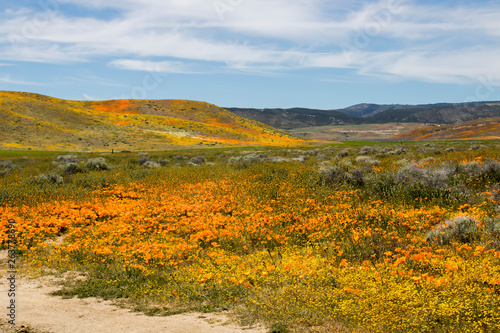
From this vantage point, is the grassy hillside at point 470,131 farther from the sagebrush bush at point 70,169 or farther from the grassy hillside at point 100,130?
the sagebrush bush at point 70,169

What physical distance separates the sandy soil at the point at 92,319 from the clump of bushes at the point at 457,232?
4.86 meters

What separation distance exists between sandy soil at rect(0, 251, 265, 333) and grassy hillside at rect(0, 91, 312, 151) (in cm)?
6233

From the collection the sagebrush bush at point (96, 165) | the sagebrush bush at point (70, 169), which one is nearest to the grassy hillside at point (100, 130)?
the sagebrush bush at point (96, 165)

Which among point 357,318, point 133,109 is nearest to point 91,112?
point 133,109

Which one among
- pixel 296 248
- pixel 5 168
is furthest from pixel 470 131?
pixel 296 248

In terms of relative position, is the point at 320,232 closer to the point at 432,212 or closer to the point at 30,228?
the point at 432,212

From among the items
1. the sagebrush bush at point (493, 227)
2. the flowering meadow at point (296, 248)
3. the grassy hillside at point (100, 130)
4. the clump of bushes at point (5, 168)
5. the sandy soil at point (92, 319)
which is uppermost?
the grassy hillside at point (100, 130)

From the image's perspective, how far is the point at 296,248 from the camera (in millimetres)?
8148

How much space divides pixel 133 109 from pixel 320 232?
134348mm

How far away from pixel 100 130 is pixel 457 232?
8674cm

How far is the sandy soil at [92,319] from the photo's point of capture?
16.1 feet

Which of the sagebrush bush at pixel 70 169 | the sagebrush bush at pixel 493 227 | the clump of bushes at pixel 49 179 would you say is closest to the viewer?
the sagebrush bush at pixel 493 227

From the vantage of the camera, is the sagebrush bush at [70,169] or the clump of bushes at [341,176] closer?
the clump of bushes at [341,176]

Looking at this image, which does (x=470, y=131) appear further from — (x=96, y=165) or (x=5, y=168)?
(x=5, y=168)
